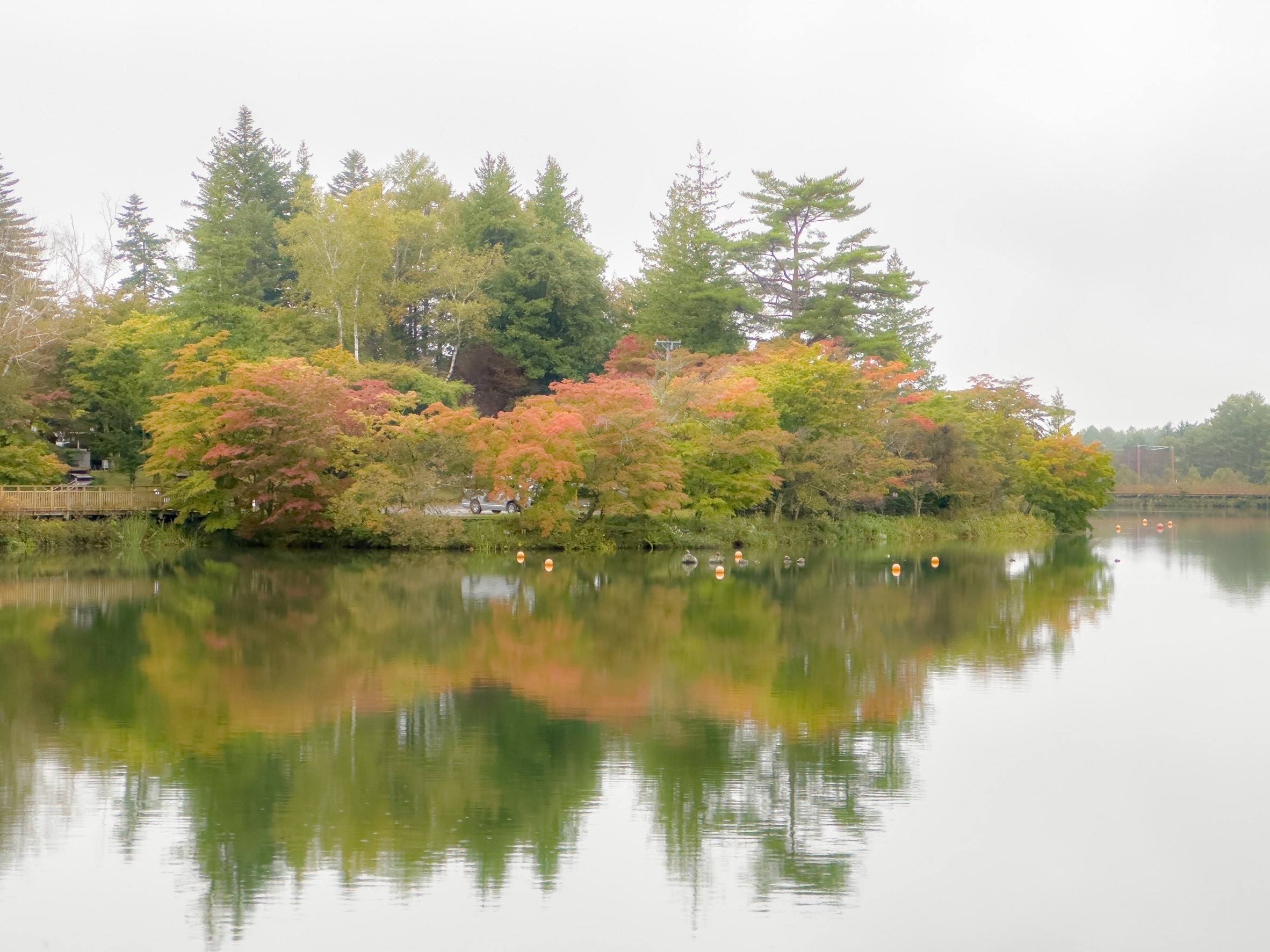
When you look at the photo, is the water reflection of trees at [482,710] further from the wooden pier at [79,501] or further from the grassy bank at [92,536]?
the wooden pier at [79,501]

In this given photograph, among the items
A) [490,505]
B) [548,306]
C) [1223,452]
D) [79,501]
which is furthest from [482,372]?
[1223,452]

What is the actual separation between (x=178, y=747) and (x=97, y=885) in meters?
3.25

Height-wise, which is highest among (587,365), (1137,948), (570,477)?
(587,365)

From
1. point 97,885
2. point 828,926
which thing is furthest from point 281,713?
point 828,926

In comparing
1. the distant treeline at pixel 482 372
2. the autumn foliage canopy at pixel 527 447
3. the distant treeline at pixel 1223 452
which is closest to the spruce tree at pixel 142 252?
the distant treeline at pixel 482 372

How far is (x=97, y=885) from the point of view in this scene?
318 inches

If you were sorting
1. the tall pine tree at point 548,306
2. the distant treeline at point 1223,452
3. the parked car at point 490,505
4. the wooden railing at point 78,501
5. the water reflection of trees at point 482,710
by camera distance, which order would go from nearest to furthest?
the water reflection of trees at point 482,710
the wooden railing at point 78,501
the parked car at point 490,505
the tall pine tree at point 548,306
the distant treeline at point 1223,452

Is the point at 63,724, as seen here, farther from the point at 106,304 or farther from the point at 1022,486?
the point at 1022,486

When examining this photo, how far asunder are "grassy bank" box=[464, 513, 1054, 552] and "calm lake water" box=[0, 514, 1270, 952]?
41.9 ft

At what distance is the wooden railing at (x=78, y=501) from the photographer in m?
31.3

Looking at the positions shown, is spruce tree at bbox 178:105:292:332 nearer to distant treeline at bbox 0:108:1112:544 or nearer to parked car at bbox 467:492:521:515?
distant treeline at bbox 0:108:1112:544

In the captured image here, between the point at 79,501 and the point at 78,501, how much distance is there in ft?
0.05

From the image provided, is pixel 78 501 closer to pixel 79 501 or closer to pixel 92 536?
pixel 79 501

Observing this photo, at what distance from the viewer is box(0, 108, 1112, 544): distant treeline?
3288 cm
